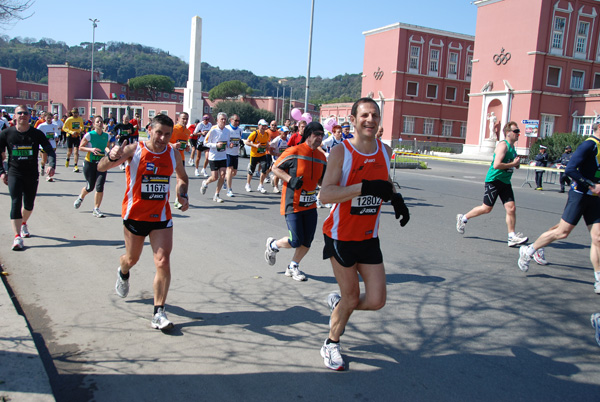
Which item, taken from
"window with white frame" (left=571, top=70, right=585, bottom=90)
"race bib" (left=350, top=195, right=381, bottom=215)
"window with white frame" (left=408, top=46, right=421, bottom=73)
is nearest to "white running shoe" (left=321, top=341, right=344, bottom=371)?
"race bib" (left=350, top=195, right=381, bottom=215)

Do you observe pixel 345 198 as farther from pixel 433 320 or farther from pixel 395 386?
pixel 433 320

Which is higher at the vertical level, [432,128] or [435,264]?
[432,128]

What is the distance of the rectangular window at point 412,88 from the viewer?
55.4 metres

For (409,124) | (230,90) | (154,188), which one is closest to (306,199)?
(154,188)

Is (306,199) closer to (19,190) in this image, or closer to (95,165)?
(19,190)

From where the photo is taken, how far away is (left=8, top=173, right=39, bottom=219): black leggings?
681cm

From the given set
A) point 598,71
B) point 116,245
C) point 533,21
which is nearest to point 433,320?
point 116,245

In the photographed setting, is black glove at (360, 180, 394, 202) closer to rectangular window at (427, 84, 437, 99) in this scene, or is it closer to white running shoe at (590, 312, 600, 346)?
white running shoe at (590, 312, 600, 346)

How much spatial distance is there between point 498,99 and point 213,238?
1679 inches

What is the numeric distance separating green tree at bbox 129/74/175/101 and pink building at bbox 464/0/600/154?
7263cm

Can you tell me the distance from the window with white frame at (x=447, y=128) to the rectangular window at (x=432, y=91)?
3.50m

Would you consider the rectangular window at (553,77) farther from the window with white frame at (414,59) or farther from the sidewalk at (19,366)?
the sidewalk at (19,366)

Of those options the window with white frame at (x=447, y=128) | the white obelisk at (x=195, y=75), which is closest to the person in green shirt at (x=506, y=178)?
the white obelisk at (x=195, y=75)

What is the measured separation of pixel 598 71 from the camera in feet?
147
